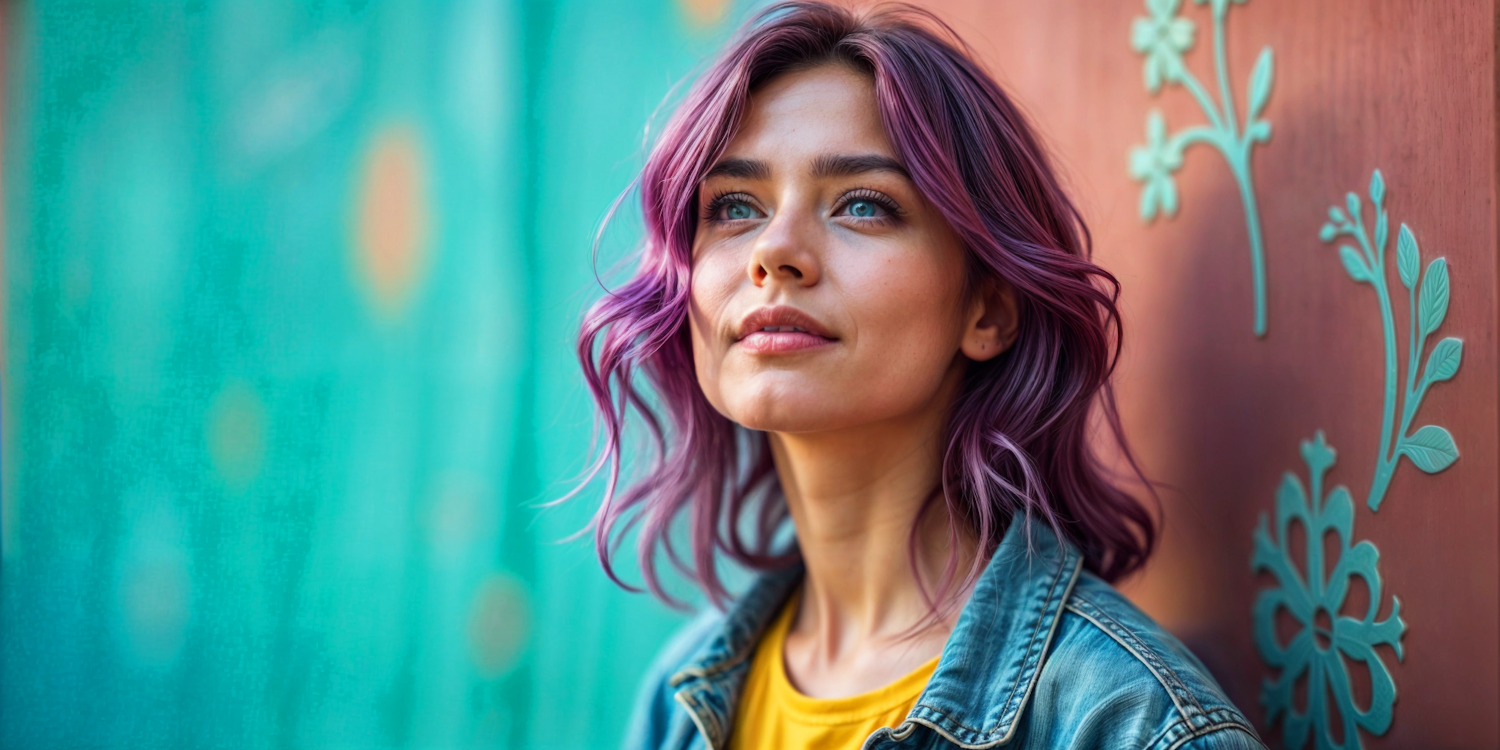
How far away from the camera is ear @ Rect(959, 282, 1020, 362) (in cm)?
140

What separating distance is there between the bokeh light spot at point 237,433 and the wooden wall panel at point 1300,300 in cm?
155

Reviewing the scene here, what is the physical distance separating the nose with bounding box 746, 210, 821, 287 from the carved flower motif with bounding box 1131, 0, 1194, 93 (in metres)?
0.71

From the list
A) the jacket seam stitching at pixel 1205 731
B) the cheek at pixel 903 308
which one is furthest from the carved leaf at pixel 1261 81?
the jacket seam stitching at pixel 1205 731

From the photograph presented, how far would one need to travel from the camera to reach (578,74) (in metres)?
1.99

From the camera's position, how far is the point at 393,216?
1.85 m

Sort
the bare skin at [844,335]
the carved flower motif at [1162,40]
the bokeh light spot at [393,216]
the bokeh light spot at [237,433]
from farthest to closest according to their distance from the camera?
the bokeh light spot at [393,216] → the bokeh light spot at [237,433] → the carved flower motif at [1162,40] → the bare skin at [844,335]

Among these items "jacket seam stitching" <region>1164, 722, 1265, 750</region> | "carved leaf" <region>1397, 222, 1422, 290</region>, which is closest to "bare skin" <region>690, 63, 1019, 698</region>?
"jacket seam stitching" <region>1164, 722, 1265, 750</region>

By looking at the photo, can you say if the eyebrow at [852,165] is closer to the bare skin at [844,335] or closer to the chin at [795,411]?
the bare skin at [844,335]

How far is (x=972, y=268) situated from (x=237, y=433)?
1.31m

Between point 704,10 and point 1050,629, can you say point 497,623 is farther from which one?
point 704,10

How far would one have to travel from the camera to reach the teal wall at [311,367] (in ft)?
5.17

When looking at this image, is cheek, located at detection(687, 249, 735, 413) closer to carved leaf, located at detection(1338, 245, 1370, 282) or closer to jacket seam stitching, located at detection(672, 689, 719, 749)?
jacket seam stitching, located at detection(672, 689, 719, 749)

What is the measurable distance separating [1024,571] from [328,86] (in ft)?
4.95

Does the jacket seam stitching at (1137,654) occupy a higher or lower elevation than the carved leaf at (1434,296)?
lower
